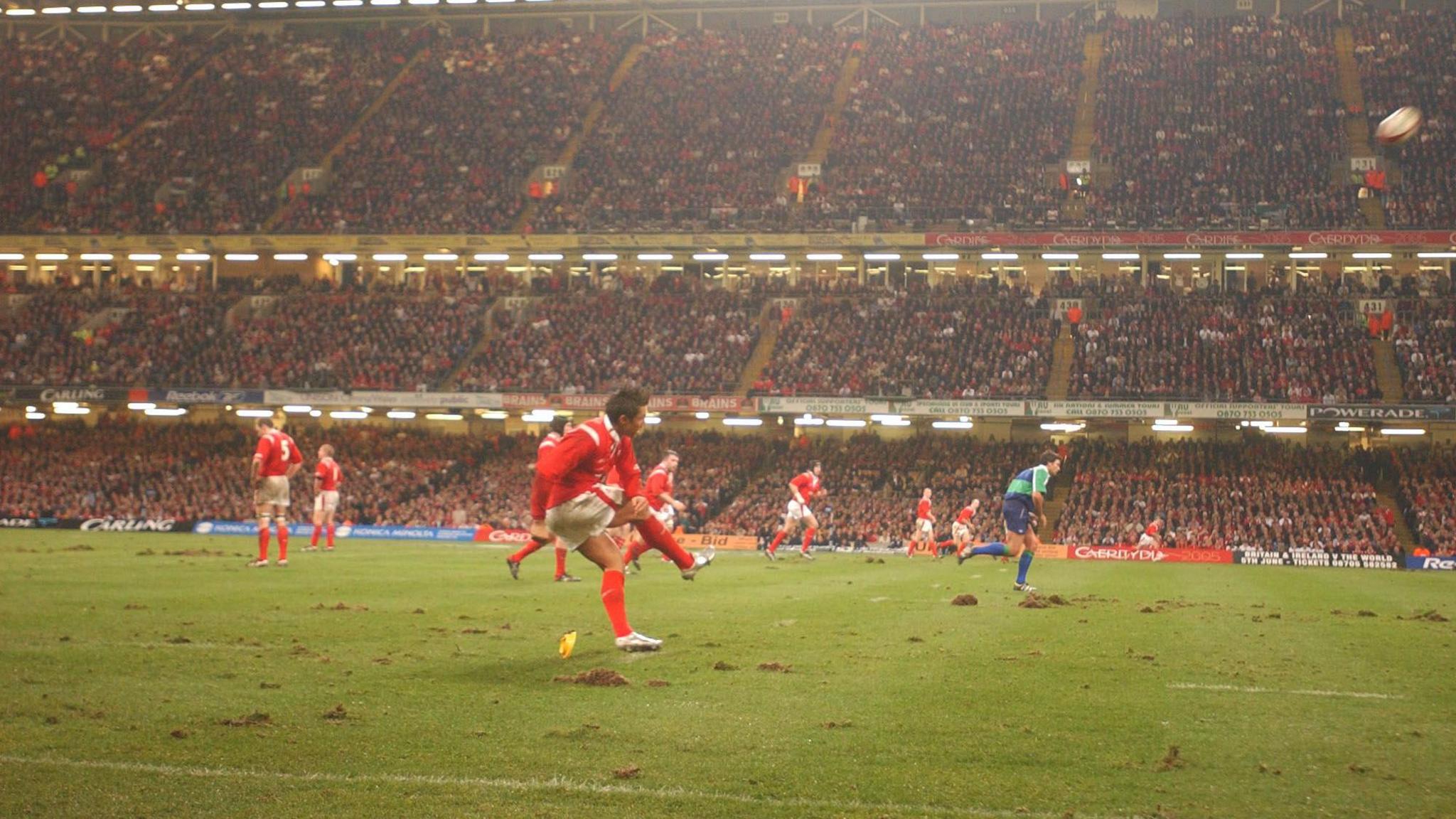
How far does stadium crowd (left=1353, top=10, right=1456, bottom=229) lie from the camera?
52438mm

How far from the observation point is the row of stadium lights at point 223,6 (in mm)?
72000

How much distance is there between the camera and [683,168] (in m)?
62.3

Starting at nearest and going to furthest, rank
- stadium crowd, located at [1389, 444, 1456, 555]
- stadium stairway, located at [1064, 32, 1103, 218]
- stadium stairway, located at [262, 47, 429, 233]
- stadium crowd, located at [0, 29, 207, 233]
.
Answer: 1. stadium crowd, located at [1389, 444, 1456, 555]
2. stadium stairway, located at [1064, 32, 1103, 218]
3. stadium stairway, located at [262, 47, 429, 233]
4. stadium crowd, located at [0, 29, 207, 233]

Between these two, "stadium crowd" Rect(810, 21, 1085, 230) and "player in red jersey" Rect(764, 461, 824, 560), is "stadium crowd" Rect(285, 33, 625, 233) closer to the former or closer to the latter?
"stadium crowd" Rect(810, 21, 1085, 230)

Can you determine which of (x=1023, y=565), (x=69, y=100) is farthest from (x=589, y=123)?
(x=1023, y=565)

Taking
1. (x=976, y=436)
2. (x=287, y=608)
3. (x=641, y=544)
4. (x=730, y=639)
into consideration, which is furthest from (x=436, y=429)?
(x=730, y=639)

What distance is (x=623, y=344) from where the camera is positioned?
55969 mm

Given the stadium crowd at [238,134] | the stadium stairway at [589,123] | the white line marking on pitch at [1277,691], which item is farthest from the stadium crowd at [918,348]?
the white line marking on pitch at [1277,691]

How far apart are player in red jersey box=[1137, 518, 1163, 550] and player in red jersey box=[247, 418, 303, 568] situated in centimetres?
2757

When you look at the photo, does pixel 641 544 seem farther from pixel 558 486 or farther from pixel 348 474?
pixel 348 474

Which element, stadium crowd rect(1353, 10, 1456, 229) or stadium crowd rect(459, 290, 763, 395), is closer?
stadium crowd rect(1353, 10, 1456, 229)

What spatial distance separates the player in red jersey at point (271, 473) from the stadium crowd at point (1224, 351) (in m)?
32.8

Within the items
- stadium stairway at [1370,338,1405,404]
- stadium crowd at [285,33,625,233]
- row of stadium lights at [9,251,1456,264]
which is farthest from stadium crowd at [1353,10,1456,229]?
stadium crowd at [285,33,625,233]

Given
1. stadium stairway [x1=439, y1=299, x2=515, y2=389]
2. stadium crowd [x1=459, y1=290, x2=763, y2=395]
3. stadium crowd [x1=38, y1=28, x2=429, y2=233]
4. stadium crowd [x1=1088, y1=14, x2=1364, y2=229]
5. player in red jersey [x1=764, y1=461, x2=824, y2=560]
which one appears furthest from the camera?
stadium crowd [x1=38, y1=28, x2=429, y2=233]
